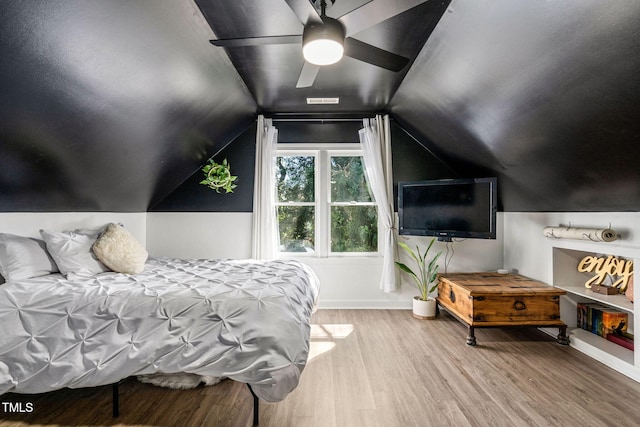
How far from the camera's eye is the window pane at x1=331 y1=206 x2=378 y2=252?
14.8 feet

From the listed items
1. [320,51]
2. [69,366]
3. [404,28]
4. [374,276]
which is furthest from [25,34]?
[374,276]

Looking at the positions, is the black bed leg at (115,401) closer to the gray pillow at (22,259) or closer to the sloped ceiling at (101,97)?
the gray pillow at (22,259)

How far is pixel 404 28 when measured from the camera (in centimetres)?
231

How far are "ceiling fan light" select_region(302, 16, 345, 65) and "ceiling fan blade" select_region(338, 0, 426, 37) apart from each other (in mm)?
52

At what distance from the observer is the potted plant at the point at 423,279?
3.94 metres

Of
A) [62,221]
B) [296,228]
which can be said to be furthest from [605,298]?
[62,221]

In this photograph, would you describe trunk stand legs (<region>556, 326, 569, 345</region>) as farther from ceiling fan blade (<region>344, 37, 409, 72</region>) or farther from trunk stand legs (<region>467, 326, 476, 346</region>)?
ceiling fan blade (<region>344, 37, 409, 72</region>)

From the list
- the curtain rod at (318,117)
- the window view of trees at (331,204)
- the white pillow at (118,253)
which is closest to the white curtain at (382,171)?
the curtain rod at (318,117)

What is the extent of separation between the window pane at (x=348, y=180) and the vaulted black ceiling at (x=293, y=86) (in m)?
0.93

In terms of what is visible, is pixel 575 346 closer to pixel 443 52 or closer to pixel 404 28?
pixel 443 52

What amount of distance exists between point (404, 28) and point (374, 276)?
2.91 m

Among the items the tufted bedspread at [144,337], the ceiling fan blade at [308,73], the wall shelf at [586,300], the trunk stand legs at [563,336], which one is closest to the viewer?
the tufted bedspread at [144,337]

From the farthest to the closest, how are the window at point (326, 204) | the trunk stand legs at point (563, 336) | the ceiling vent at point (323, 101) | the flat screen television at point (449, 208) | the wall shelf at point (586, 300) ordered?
the window at point (326, 204), the ceiling vent at point (323, 101), the flat screen television at point (449, 208), the trunk stand legs at point (563, 336), the wall shelf at point (586, 300)

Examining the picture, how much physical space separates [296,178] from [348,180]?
69cm
